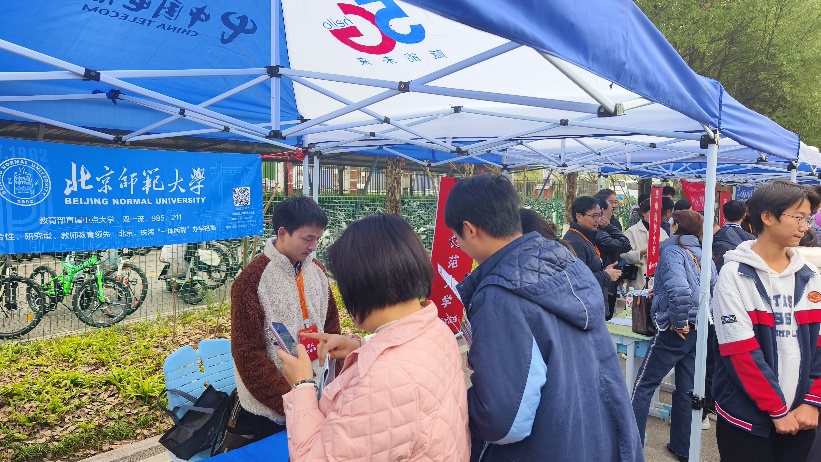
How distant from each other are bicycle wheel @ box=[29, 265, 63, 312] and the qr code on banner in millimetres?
2897

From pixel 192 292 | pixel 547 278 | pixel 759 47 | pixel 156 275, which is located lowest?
pixel 192 292

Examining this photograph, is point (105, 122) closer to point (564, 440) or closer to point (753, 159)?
point (564, 440)

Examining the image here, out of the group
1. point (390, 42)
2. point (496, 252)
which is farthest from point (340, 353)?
point (390, 42)

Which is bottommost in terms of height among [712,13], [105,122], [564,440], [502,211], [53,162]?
[564,440]

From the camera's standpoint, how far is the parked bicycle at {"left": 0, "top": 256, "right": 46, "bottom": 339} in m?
5.23

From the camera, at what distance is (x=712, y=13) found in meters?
11.0

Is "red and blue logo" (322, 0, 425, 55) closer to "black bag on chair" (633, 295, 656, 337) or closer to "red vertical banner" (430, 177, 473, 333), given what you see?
"red vertical banner" (430, 177, 473, 333)

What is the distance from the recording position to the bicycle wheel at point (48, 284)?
18.1ft

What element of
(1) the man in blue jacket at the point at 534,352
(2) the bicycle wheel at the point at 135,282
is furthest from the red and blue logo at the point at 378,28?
(2) the bicycle wheel at the point at 135,282

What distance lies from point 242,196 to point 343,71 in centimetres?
148

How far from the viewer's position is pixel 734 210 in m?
4.68

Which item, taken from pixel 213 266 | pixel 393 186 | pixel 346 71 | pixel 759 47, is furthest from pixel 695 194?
pixel 213 266

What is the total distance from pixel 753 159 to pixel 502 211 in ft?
17.4

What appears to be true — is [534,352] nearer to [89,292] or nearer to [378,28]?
[378,28]
